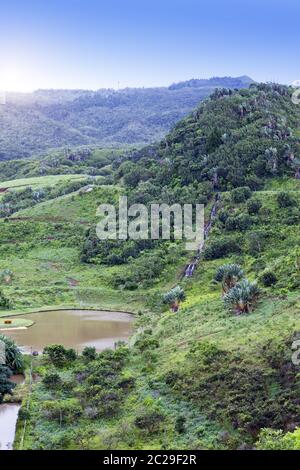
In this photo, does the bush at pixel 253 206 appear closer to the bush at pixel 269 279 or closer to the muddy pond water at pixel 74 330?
the muddy pond water at pixel 74 330

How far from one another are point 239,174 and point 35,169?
→ 7607cm

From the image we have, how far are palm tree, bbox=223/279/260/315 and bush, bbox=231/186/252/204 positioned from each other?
30506 millimetres

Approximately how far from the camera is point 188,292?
5688cm

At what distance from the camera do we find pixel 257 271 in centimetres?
5247

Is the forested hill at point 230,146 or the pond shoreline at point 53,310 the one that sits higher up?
the forested hill at point 230,146

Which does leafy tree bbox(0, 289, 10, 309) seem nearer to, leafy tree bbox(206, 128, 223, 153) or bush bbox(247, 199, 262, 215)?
bush bbox(247, 199, 262, 215)

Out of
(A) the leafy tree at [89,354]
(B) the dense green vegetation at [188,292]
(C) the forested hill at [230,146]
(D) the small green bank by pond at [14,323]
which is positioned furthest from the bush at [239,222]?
(A) the leafy tree at [89,354]

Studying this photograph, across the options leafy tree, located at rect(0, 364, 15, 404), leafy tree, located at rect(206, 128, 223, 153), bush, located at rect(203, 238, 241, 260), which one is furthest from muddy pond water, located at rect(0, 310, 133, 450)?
leafy tree, located at rect(206, 128, 223, 153)

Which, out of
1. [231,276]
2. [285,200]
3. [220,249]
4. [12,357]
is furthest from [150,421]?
[285,200]

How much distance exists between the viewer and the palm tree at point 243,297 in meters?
41.6

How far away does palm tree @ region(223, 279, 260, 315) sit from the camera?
4158cm

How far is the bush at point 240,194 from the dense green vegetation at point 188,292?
12 cm
